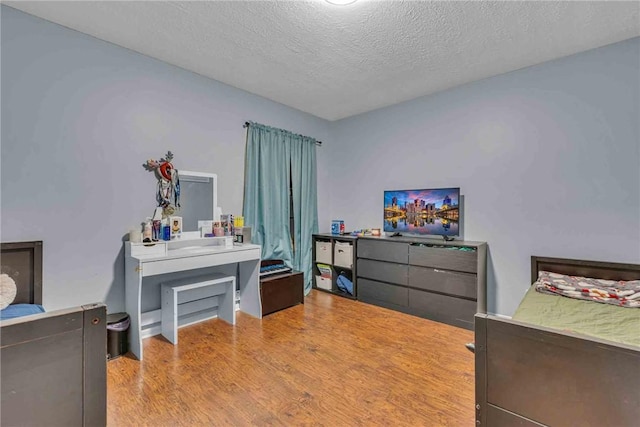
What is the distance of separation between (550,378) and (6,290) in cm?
312

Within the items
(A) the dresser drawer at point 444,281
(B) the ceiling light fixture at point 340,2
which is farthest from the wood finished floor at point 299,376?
(B) the ceiling light fixture at point 340,2

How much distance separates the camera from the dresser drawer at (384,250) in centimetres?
337

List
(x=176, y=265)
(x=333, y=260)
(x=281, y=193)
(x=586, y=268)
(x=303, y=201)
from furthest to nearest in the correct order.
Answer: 1. (x=303, y=201)
2. (x=333, y=260)
3. (x=281, y=193)
4. (x=586, y=268)
5. (x=176, y=265)

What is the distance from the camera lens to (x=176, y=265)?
2504 mm

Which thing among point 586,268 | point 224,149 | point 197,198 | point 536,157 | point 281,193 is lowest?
point 586,268

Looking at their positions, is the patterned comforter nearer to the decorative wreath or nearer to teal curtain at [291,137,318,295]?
teal curtain at [291,137,318,295]

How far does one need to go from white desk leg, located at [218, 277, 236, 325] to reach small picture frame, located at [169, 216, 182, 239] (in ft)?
2.28

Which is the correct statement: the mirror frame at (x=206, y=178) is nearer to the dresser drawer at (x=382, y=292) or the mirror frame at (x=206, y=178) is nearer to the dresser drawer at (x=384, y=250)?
the dresser drawer at (x=384, y=250)

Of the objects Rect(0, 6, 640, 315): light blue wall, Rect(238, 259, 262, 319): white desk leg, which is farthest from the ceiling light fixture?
Rect(238, 259, 262, 319): white desk leg

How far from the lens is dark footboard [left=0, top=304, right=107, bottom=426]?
1.02 meters

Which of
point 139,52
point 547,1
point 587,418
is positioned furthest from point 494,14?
point 139,52

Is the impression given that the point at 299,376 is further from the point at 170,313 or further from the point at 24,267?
the point at 24,267

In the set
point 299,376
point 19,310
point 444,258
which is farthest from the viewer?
point 444,258

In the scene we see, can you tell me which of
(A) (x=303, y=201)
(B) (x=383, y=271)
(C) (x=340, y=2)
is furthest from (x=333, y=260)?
(C) (x=340, y=2)
